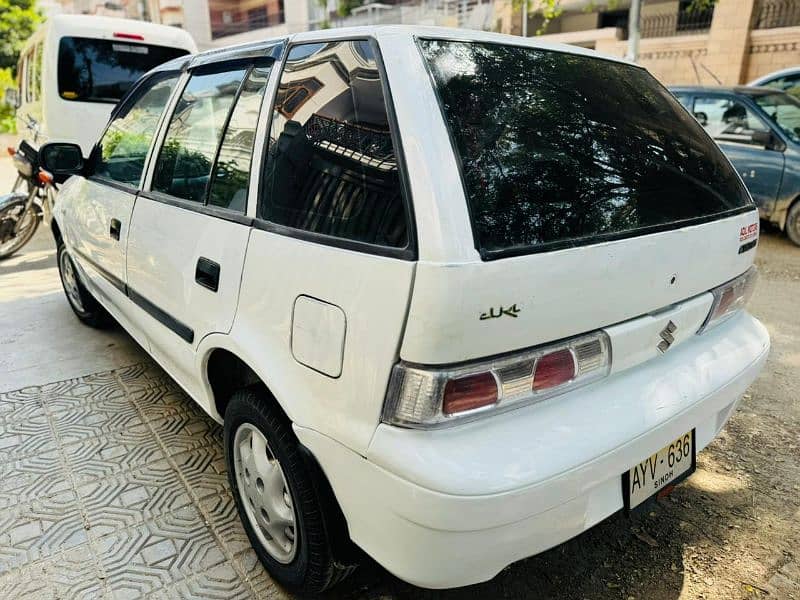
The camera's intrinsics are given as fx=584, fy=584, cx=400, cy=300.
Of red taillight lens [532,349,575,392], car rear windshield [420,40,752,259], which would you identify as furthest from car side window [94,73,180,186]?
red taillight lens [532,349,575,392]

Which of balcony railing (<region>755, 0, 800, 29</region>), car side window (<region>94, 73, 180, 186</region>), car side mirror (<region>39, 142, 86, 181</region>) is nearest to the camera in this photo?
car side window (<region>94, 73, 180, 186</region>)

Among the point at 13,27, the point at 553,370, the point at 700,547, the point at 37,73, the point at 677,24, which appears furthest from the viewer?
the point at 13,27

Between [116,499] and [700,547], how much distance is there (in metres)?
2.43

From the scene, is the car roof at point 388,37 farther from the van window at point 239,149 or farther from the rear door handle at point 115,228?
the rear door handle at point 115,228

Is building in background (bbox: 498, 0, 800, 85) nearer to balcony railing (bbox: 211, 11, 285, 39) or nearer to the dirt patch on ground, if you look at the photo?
the dirt patch on ground

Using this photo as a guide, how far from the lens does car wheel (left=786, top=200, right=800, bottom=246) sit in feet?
21.0

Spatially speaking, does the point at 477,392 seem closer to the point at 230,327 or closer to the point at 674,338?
the point at 674,338

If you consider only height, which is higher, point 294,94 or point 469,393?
point 294,94

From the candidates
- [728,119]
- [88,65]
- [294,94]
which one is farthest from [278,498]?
[728,119]

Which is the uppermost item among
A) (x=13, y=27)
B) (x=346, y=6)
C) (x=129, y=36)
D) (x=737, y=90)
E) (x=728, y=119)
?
(x=346, y=6)

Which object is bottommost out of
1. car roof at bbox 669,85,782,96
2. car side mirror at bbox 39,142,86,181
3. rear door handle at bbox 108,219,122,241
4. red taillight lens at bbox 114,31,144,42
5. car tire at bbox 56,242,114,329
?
car tire at bbox 56,242,114,329

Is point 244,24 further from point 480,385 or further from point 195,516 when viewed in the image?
point 480,385

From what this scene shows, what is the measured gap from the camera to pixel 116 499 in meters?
2.56

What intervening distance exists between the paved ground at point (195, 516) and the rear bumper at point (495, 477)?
63cm
